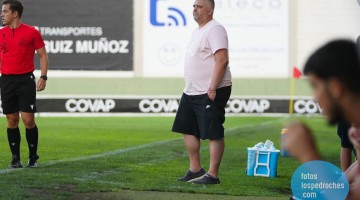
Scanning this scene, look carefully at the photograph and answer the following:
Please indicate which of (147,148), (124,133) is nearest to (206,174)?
(147,148)

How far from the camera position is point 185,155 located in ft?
40.5

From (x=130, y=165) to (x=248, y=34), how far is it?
11681 millimetres

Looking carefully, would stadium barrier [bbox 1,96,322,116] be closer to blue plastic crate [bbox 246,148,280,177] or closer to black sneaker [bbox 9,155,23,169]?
black sneaker [bbox 9,155,23,169]

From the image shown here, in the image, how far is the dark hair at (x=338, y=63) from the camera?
3193mm

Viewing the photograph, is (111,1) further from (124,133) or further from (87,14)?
(124,133)

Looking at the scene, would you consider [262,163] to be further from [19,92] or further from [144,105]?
[144,105]

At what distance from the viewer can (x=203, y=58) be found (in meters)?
8.62

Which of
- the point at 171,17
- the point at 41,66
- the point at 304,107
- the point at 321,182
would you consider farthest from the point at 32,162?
the point at 171,17

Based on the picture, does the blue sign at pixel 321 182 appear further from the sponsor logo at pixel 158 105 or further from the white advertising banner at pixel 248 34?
the white advertising banner at pixel 248 34

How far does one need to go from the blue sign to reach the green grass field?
774 millimetres

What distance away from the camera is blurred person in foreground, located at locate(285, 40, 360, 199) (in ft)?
10.4

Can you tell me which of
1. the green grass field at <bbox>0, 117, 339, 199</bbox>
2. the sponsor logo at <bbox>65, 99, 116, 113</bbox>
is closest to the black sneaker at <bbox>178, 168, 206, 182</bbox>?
the green grass field at <bbox>0, 117, 339, 199</bbox>

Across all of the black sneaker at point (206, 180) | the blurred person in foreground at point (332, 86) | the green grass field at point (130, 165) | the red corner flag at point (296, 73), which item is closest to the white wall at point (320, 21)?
the red corner flag at point (296, 73)

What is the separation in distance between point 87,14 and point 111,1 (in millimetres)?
625
